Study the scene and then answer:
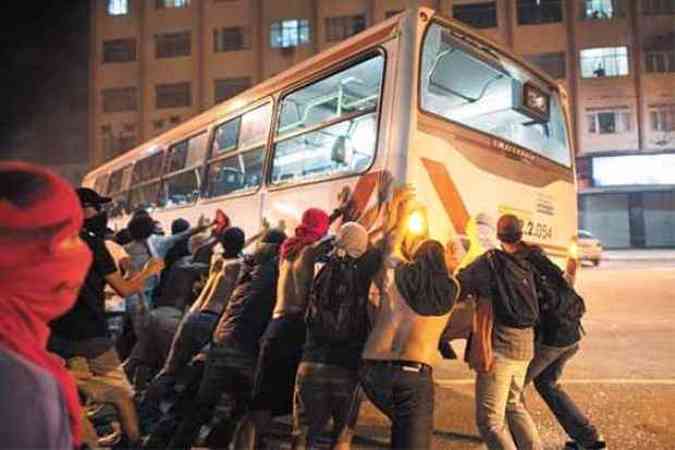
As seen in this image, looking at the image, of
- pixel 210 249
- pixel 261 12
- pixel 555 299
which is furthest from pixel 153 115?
pixel 555 299

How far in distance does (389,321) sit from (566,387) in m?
3.86

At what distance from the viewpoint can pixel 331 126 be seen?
530 cm

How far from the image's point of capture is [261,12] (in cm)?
3616

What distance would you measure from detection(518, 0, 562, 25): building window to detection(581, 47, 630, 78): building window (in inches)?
102

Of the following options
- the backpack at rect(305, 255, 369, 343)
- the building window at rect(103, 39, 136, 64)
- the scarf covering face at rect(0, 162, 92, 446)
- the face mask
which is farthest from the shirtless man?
the building window at rect(103, 39, 136, 64)

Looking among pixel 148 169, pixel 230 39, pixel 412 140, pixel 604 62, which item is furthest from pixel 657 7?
pixel 412 140

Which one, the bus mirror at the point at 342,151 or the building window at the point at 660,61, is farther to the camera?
the building window at the point at 660,61

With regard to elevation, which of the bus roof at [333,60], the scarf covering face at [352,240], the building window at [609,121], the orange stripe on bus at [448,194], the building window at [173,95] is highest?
the building window at [173,95]

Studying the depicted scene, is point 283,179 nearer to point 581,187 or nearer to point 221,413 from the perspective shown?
point 221,413

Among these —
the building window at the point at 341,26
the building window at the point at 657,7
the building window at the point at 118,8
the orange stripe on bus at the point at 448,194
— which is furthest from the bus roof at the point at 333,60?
the building window at the point at 118,8

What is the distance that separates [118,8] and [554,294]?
135 ft

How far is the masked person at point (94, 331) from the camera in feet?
12.1

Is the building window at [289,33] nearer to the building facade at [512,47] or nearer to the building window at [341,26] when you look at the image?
the building facade at [512,47]

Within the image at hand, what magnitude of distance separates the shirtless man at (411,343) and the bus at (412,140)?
1.00 metres
